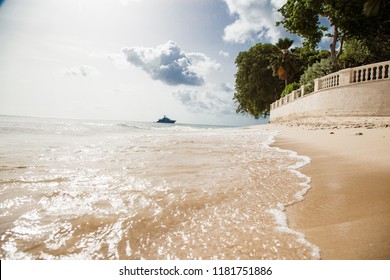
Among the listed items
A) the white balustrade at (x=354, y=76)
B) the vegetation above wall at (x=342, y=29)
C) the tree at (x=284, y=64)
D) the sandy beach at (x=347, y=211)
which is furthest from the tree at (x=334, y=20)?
the sandy beach at (x=347, y=211)

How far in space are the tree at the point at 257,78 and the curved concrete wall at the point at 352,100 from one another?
19534 millimetres

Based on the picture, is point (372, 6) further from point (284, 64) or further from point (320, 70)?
point (284, 64)

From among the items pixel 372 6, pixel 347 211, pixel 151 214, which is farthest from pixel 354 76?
pixel 151 214

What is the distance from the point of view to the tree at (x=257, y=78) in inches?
1405

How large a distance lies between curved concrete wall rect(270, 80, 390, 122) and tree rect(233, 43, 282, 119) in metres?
19.5

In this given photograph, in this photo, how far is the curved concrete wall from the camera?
1114 centimetres

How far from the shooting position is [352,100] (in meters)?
12.5

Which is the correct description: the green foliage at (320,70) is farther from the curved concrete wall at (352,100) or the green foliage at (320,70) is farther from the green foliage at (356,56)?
the green foliage at (356,56)

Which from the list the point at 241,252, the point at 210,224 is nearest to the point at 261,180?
the point at 210,224

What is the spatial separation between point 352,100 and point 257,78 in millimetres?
24346

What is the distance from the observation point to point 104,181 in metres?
2.62

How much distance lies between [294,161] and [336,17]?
18737 millimetres

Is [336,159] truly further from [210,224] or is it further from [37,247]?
[37,247]

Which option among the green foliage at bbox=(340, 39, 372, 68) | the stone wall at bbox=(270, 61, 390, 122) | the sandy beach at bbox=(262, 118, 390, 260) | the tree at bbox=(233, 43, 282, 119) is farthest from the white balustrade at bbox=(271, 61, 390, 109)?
the tree at bbox=(233, 43, 282, 119)
